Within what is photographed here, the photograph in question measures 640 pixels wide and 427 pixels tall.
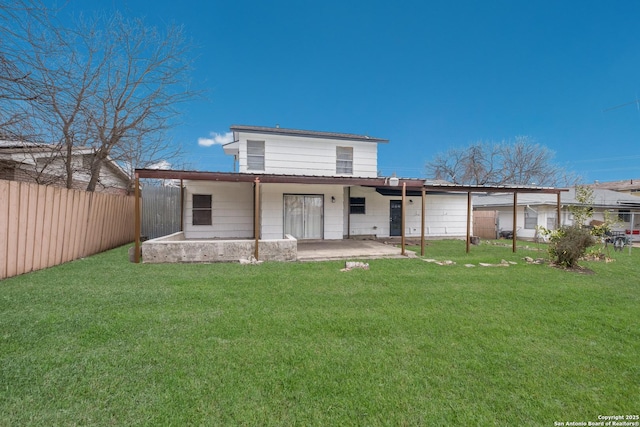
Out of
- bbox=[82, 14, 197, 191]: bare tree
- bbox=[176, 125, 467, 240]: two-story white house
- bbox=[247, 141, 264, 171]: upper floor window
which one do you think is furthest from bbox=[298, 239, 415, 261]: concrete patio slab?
bbox=[82, 14, 197, 191]: bare tree

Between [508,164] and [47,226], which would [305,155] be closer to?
[47,226]

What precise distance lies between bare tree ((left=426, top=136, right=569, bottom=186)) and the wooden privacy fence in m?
30.2

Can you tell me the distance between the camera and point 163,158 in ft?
48.6

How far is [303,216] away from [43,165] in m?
9.71

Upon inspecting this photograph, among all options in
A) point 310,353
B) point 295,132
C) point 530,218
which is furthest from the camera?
point 530,218

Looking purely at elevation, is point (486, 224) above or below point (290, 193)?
below

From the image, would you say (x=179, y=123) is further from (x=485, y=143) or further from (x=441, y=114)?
(x=485, y=143)

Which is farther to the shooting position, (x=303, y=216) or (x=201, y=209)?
(x=303, y=216)

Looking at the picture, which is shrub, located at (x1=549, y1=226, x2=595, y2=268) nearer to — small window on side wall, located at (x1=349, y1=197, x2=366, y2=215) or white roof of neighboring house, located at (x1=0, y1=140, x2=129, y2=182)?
small window on side wall, located at (x1=349, y1=197, x2=366, y2=215)

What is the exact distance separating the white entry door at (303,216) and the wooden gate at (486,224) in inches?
443

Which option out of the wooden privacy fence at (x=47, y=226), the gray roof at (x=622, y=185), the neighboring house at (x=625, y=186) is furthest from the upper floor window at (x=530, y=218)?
the wooden privacy fence at (x=47, y=226)

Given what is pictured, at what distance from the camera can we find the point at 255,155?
1181cm

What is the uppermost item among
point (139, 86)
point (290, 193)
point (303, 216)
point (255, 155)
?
point (139, 86)

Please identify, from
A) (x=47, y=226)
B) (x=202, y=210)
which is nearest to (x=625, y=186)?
Answer: (x=202, y=210)
